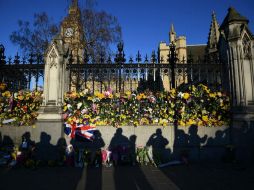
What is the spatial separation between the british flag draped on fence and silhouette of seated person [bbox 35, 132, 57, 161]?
754mm

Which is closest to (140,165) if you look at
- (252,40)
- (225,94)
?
(225,94)

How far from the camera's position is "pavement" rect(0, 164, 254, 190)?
5.09 meters

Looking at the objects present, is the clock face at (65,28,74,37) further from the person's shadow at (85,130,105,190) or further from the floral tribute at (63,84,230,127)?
the person's shadow at (85,130,105,190)

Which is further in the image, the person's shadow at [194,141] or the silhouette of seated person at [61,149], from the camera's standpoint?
the person's shadow at [194,141]

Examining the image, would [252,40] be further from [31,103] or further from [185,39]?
[185,39]

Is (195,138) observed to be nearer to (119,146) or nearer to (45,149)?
(119,146)

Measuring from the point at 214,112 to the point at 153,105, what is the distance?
249 cm

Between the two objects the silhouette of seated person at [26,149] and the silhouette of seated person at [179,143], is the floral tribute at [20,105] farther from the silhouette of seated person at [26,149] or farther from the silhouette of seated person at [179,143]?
the silhouette of seated person at [179,143]

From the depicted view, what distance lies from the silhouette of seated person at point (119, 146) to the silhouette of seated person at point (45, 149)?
2199 millimetres

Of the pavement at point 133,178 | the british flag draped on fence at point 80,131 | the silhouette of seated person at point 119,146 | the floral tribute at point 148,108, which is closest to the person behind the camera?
the pavement at point 133,178

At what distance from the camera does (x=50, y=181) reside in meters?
5.52

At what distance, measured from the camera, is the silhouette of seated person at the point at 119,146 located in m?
7.69

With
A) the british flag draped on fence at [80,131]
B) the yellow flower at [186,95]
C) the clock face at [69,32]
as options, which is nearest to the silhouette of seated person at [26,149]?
the british flag draped on fence at [80,131]

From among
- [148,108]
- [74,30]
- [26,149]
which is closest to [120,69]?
[148,108]
